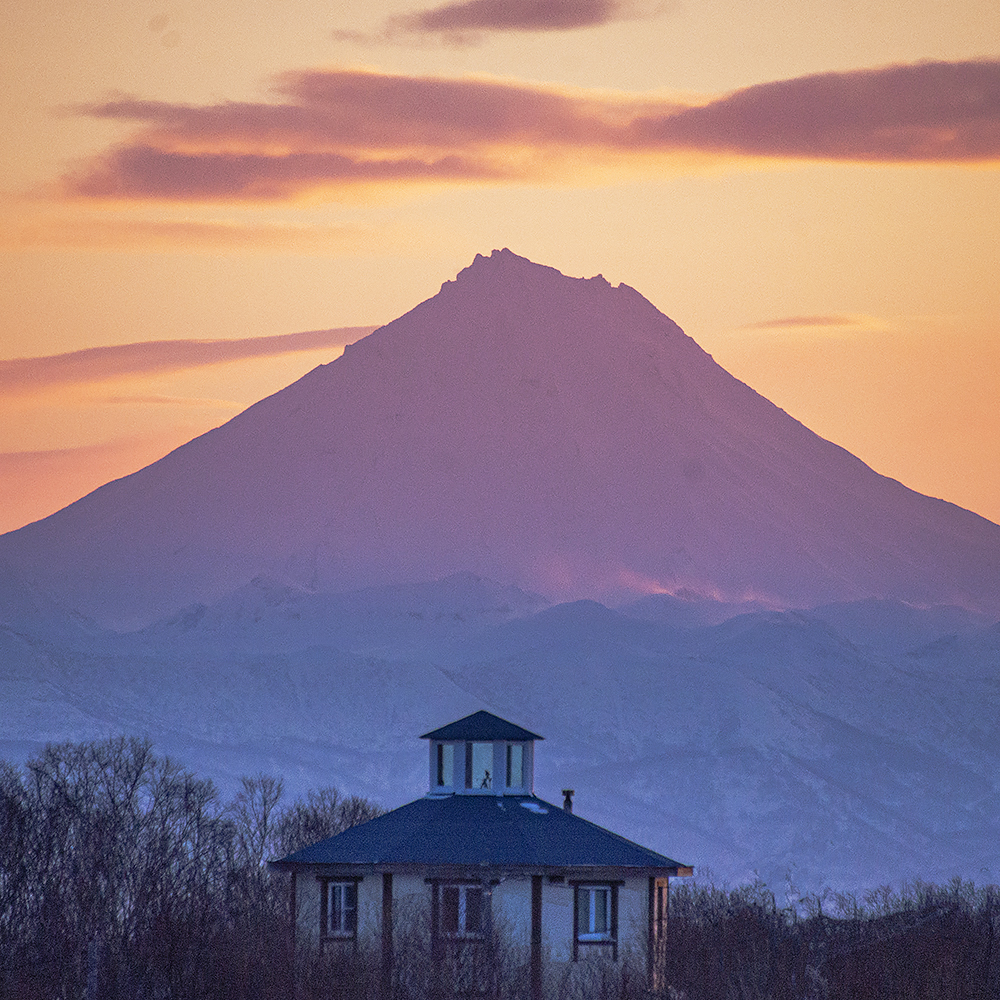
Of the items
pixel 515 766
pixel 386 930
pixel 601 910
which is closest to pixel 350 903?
pixel 386 930

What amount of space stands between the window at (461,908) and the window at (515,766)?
3832mm

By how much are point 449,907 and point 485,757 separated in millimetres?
4366

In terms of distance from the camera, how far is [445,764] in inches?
2060

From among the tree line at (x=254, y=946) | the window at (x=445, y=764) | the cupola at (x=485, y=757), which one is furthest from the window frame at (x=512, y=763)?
the tree line at (x=254, y=946)

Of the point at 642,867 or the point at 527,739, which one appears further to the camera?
the point at 527,739

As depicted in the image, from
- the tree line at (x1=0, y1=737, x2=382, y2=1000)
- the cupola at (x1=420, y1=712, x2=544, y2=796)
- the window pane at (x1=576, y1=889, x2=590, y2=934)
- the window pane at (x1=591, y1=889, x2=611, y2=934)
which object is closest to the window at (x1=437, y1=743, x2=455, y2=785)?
the cupola at (x1=420, y1=712, x2=544, y2=796)

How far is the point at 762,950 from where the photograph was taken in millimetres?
57625

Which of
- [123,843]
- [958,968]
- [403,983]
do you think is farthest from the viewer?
[123,843]

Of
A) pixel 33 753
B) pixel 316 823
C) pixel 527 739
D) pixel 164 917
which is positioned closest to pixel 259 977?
pixel 527 739

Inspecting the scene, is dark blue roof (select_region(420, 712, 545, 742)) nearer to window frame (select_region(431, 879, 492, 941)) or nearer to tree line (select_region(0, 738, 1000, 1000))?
window frame (select_region(431, 879, 492, 941))

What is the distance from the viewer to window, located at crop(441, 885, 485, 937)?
47750 mm

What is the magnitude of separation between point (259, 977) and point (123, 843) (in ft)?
100

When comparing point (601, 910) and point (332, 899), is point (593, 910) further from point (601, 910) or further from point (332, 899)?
point (332, 899)

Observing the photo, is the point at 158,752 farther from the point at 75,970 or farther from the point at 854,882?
the point at 75,970
